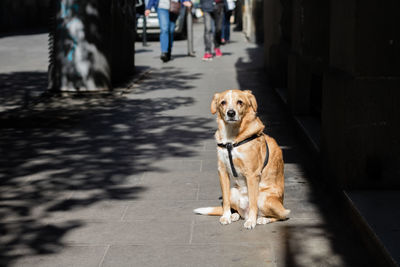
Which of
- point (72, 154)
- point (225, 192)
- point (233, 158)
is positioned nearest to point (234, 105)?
point (233, 158)

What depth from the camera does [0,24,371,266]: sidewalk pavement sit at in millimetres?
4445

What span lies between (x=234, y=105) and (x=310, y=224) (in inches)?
45.1

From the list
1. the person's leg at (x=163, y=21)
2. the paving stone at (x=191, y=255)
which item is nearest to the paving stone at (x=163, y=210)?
the paving stone at (x=191, y=255)

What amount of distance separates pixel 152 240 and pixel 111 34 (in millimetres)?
7979

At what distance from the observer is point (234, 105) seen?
4.55 metres

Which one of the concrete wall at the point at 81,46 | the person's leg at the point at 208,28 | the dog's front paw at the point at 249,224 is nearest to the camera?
the dog's front paw at the point at 249,224

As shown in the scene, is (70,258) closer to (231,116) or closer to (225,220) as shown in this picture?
(225,220)

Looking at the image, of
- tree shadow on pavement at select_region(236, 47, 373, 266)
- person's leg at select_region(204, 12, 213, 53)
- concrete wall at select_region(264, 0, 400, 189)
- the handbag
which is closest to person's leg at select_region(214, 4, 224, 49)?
person's leg at select_region(204, 12, 213, 53)

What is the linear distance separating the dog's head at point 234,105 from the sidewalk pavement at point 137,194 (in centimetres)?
86

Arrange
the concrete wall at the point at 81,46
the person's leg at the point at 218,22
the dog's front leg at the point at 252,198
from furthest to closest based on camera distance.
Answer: the person's leg at the point at 218,22
the concrete wall at the point at 81,46
the dog's front leg at the point at 252,198

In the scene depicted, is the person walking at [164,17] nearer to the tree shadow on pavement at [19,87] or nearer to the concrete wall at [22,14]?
the tree shadow on pavement at [19,87]

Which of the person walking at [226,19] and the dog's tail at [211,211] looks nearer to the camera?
the dog's tail at [211,211]

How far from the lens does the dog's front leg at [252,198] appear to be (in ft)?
15.6

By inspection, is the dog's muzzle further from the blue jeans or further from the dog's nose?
the blue jeans
